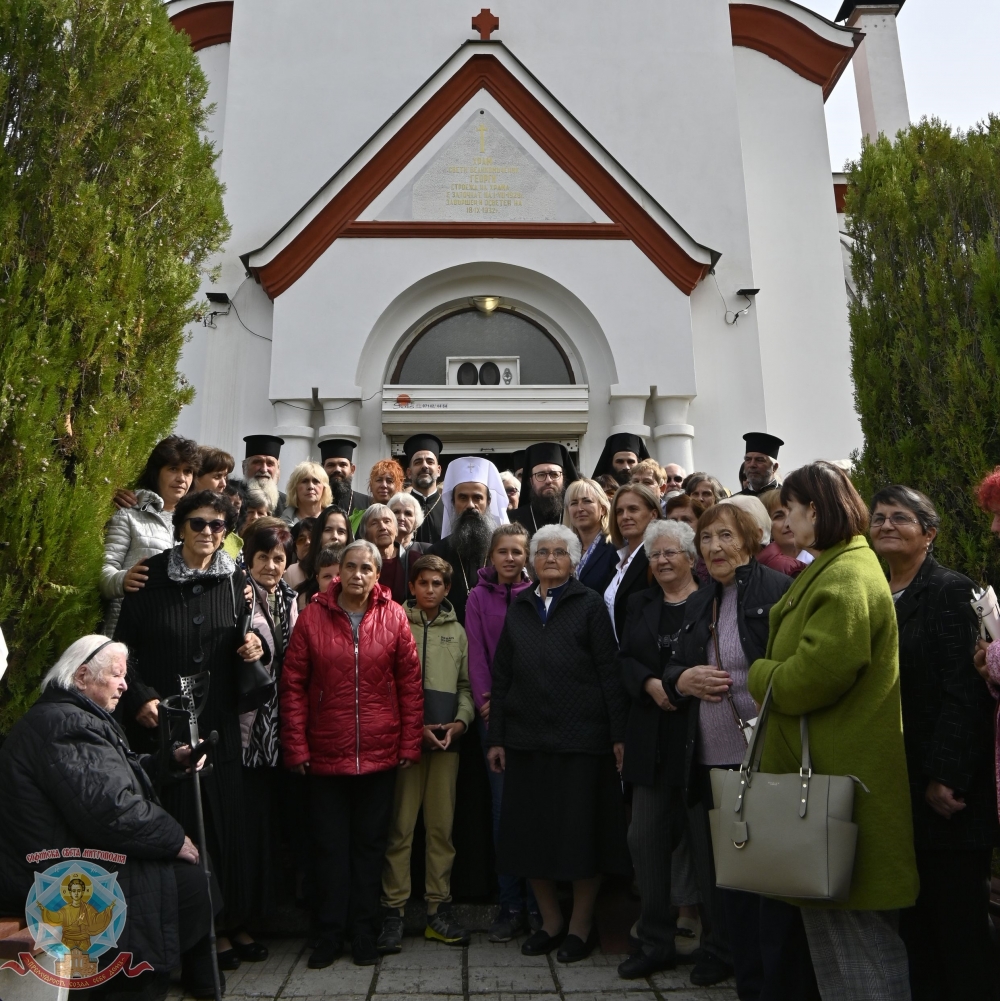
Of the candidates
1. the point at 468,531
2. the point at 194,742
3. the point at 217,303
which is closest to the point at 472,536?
the point at 468,531

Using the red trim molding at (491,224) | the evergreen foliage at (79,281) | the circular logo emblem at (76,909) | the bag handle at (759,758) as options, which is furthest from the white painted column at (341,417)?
the bag handle at (759,758)

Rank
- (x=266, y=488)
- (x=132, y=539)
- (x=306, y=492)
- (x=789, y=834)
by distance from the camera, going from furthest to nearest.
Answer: (x=266, y=488) → (x=306, y=492) → (x=132, y=539) → (x=789, y=834)

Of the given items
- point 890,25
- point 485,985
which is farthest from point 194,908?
point 890,25

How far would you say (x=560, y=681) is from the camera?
4.52m

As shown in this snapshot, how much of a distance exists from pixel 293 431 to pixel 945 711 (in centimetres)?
791

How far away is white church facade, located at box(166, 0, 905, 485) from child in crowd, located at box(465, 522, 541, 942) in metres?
5.12

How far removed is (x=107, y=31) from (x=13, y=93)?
23.0 inches

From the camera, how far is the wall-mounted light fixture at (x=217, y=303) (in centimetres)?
1051

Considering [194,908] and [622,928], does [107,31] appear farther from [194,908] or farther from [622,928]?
[622,928]

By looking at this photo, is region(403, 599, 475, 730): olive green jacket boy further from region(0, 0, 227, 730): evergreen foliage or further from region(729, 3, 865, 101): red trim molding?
region(729, 3, 865, 101): red trim molding

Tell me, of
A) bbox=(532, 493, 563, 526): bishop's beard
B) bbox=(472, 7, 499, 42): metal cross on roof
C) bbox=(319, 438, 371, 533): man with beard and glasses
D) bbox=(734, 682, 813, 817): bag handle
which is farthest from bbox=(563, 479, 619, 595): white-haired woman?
bbox=(472, 7, 499, 42): metal cross on roof

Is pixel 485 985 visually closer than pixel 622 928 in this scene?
Yes

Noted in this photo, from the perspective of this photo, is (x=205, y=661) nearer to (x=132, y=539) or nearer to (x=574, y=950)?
(x=132, y=539)

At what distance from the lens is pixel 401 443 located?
1047cm
